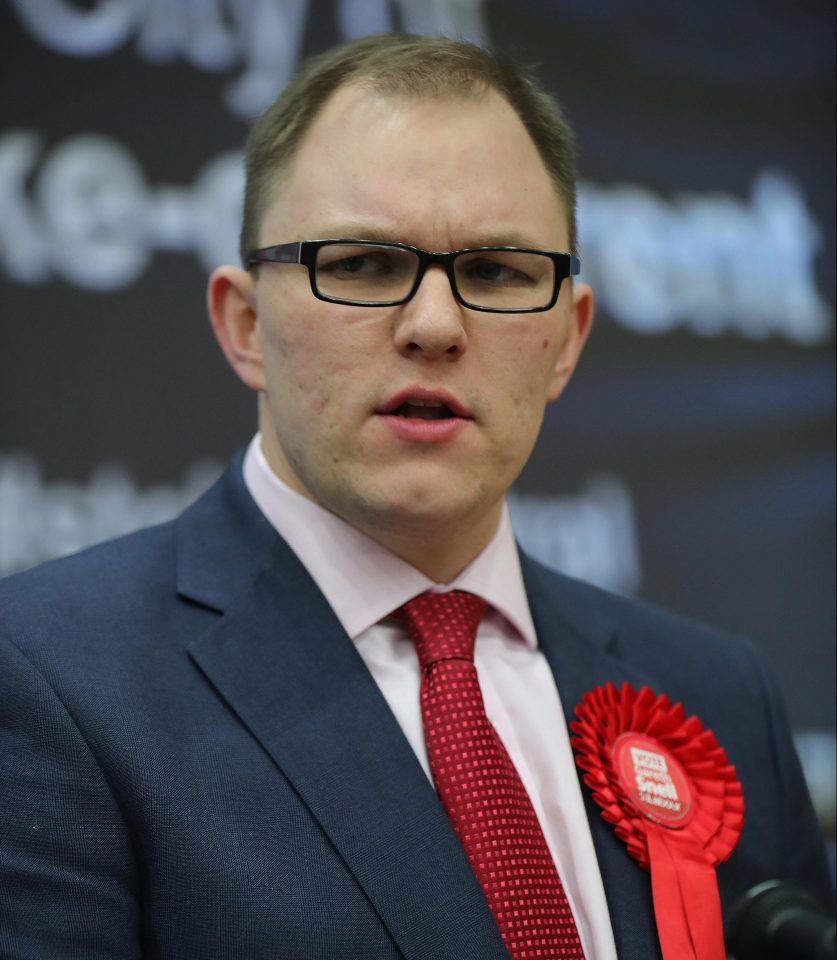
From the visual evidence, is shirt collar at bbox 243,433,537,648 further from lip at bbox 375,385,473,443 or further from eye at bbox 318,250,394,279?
eye at bbox 318,250,394,279

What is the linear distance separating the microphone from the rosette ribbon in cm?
59

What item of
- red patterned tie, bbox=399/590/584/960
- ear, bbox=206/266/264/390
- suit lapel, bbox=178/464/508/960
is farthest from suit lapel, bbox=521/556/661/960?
ear, bbox=206/266/264/390

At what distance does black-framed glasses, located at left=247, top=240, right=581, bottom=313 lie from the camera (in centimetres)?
169

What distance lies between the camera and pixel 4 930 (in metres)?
1.37

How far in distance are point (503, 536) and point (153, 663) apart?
0.60m

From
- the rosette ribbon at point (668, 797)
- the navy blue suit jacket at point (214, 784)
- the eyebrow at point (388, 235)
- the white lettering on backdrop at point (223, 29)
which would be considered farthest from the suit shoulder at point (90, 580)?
the white lettering on backdrop at point (223, 29)

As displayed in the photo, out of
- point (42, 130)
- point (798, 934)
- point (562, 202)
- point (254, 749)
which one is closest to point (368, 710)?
point (254, 749)

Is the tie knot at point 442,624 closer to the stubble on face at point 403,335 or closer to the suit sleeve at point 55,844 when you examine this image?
the stubble on face at point 403,335

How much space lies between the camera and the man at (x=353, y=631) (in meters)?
1.46

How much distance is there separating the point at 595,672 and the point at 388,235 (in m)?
0.74

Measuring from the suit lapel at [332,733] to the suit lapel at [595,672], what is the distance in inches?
9.8

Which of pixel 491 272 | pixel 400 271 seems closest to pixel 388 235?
pixel 400 271

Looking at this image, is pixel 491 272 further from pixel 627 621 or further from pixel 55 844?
pixel 55 844

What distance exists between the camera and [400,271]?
5.60 feet
